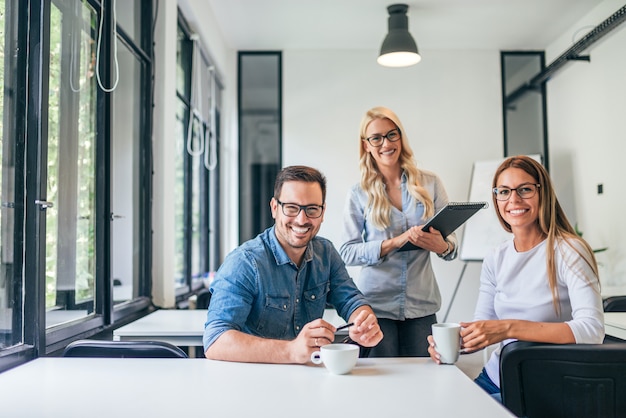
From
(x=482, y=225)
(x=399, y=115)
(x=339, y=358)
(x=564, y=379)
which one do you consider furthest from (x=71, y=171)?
(x=399, y=115)

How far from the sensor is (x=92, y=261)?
2535mm

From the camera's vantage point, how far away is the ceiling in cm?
451

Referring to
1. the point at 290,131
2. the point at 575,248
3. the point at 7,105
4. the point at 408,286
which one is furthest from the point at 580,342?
the point at 290,131

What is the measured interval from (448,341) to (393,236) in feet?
2.65

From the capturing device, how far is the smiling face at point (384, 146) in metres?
2.20

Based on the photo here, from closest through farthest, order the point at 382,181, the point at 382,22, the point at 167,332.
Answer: the point at 167,332 → the point at 382,181 → the point at 382,22

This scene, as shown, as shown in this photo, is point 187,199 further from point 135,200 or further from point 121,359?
point 121,359

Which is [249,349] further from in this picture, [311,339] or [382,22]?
[382,22]

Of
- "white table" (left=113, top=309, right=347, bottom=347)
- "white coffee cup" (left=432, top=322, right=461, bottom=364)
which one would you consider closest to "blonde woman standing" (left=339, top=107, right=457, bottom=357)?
"white table" (left=113, top=309, right=347, bottom=347)

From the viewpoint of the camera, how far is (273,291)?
1.68 meters

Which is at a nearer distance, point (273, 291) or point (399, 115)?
point (273, 291)

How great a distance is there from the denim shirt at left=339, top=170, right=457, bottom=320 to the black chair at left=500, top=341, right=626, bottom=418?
2.49ft

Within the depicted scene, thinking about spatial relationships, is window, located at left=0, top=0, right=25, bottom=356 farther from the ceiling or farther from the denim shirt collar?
the ceiling

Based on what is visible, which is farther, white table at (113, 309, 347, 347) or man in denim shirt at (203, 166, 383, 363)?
white table at (113, 309, 347, 347)
